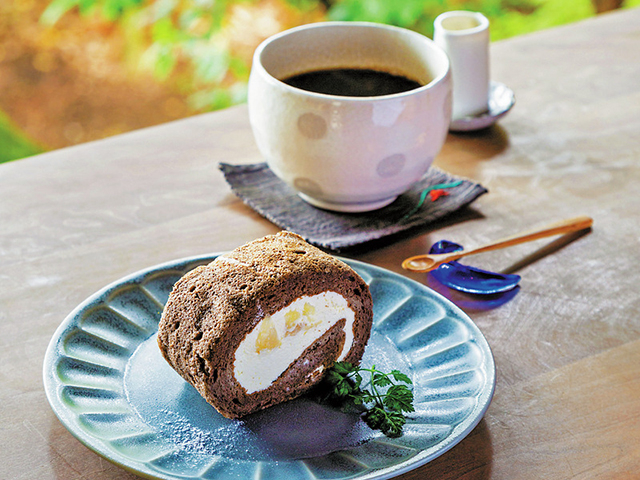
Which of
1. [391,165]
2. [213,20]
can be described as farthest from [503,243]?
[213,20]

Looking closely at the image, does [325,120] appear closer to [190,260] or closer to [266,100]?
[266,100]

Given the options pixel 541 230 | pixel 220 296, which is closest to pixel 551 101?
pixel 541 230

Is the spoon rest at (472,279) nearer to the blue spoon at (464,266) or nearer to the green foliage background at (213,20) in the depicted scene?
the blue spoon at (464,266)

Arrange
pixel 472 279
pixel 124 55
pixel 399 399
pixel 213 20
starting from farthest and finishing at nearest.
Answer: pixel 124 55 < pixel 213 20 < pixel 472 279 < pixel 399 399

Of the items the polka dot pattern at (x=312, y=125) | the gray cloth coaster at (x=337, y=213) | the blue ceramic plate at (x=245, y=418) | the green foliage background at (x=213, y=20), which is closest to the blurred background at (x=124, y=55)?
the green foliage background at (x=213, y=20)

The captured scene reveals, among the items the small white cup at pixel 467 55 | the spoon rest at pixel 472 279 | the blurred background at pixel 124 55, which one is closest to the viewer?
the spoon rest at pixel 472 279

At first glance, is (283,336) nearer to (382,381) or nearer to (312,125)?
(382,381)
